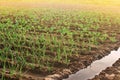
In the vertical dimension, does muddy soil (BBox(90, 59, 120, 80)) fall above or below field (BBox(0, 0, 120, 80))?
below

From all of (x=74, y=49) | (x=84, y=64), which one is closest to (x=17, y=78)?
(x=84, y=64)

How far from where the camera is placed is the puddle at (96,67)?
22.2 ft

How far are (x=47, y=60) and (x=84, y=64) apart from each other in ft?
2.88

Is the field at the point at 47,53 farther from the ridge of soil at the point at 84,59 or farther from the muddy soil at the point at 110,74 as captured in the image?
the muddy soil at the point at 110,74

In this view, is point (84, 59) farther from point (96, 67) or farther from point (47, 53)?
point (47, 53)

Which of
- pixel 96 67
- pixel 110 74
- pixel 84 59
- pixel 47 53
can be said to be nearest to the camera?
pixel 110 74

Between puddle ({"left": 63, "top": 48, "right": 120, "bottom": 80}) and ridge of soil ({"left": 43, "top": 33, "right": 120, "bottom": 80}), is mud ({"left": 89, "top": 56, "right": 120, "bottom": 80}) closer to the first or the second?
puddle ({"left": 63, "top": 48, "right": 120, "bottom": 80})

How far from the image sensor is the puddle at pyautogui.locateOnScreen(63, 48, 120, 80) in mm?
6781

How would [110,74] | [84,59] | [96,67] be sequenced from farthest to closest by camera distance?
1. [84,59]
2. [96,67]
3. [110,74]

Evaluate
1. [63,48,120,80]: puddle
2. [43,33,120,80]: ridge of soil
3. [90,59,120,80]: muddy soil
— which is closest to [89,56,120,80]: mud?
[90,59,120,80]: muddy soil

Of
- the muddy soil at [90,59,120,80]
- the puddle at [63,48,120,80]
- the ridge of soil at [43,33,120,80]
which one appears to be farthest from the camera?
the puddle at [63,48,120,80]

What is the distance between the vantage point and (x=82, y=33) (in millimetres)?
11336

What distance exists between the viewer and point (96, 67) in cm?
753

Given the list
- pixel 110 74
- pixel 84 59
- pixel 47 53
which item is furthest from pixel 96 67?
pixel 47 53
